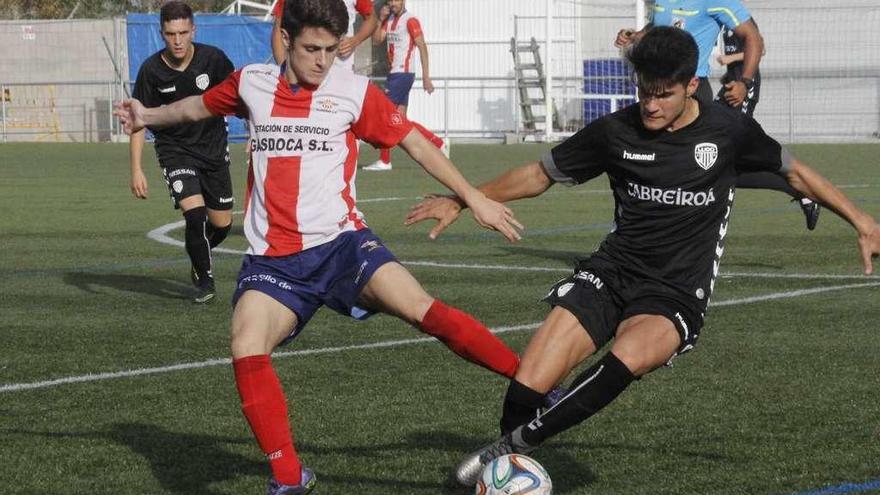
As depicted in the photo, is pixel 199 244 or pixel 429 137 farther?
pixel 199 244

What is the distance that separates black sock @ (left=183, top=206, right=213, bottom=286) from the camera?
10117 millimetres

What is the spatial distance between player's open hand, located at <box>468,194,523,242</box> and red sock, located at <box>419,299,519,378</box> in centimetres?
35

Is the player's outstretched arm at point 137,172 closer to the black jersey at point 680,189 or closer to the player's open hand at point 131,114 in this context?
the player's open hand at point 131,114

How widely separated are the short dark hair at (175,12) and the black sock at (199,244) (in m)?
1.23

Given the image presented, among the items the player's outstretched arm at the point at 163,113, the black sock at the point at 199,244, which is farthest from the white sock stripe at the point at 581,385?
the black sock at the point at 199,244

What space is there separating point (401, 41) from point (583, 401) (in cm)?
1849

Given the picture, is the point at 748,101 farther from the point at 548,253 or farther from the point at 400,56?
the point at 400,56

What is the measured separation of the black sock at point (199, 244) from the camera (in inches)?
398

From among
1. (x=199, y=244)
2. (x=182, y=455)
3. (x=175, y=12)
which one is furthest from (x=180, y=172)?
(x=182, y=455)

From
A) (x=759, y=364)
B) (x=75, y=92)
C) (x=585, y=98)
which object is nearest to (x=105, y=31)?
(x=75, y=92)

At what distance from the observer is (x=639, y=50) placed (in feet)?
18.4

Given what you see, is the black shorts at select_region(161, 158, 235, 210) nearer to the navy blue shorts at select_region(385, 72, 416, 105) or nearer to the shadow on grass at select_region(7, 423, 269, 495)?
the shadow on grass at select_region(7, 423, 269, 495)

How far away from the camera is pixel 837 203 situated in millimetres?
5918

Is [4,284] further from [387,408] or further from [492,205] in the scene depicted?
[492,205]
